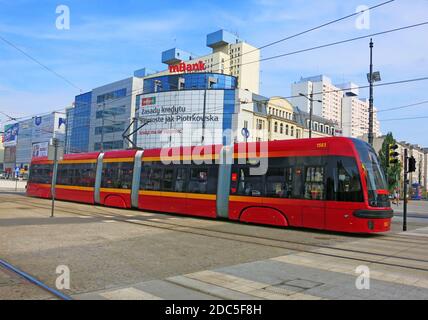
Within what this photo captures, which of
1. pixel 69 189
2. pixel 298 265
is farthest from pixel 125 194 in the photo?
pixel 298 265

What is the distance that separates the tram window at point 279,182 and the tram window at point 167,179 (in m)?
5.49

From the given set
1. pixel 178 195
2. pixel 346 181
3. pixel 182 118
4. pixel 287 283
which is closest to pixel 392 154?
pixel 346 181

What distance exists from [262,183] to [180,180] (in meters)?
4.61

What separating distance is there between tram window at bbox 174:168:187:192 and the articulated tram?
0.05 meters

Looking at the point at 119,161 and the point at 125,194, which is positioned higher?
the point at 119,161

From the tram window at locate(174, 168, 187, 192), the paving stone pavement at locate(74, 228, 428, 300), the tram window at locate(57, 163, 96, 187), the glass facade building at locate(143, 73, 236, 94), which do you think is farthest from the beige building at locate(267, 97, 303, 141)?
the paving stone pavement at locate(74, 228, 428, 300)

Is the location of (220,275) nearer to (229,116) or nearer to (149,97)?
(229,116)

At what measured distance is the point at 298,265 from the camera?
7887mm

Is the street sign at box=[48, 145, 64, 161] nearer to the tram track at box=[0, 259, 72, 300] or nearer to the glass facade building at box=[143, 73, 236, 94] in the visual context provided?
the tram track at box=[0, 259, 72, 300]

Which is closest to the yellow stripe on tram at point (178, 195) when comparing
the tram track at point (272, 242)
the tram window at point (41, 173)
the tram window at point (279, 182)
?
the tram track at point (272, 242)

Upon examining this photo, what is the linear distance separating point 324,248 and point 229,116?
192ft

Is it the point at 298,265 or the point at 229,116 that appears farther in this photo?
the point at 229,116

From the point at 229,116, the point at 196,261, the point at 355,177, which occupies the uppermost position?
the point at 229,116

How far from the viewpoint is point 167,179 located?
18891 mm
